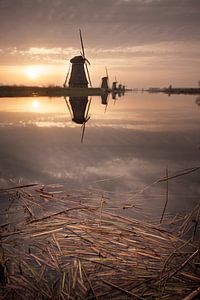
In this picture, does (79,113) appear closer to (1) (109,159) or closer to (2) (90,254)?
(1) (109,159)

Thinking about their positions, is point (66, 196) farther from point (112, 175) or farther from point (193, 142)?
point (193, 142)

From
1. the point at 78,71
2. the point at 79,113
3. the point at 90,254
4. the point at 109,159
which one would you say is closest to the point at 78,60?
the point at 78,71

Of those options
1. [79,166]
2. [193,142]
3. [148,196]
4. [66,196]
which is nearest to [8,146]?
[79,166]

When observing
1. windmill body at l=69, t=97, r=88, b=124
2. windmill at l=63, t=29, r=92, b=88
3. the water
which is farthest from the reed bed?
windmill at l=63, t=29, r=92, b=88

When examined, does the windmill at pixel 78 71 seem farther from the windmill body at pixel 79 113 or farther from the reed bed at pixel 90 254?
the reed bed at pixel 90 254

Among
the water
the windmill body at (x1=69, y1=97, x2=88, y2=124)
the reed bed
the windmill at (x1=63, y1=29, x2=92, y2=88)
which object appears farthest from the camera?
the windmill at (x1=63, y1=29, x2=92, y2=88)

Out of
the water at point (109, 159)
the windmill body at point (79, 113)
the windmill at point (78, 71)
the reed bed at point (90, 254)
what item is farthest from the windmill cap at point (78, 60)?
the reed bed at point (90, 254)

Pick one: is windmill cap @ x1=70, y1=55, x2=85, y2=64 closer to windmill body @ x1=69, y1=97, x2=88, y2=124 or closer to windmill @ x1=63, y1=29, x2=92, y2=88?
windmill @ x1=63, y1=29, x2=92, y2=88

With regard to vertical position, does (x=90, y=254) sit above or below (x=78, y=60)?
below

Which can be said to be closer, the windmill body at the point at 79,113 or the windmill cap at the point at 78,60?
the windmill body at the point at 79,113

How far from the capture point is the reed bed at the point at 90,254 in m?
3.38

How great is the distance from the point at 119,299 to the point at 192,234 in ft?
6.79

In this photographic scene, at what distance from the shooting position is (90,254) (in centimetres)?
412

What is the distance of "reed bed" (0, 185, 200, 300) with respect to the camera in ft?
11.1
